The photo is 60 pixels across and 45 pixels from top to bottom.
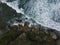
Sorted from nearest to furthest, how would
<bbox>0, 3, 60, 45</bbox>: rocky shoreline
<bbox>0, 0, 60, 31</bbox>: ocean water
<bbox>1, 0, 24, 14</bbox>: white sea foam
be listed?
1. <bbox>0, 3, 60, 45</bbox>: rocky shoreline
2. <bbox>0, 0, 60, 31</bbox>: ocean water
3. <bbox>1, 0, 24, 14</bbox>: white sea foam

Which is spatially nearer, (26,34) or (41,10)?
(26,34)

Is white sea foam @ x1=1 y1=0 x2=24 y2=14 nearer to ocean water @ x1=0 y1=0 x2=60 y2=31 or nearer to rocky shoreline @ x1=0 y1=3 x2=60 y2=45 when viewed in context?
ocean water @ x1=0 y1=0 x2=60 y2=31

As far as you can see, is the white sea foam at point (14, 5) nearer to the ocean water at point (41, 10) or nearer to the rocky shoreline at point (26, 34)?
the ocean water at point (41, 10)

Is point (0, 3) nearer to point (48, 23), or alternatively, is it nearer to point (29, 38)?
point (48, 23)

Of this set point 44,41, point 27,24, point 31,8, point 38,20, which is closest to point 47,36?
point 44,41

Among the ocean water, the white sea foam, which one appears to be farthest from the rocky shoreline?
the white sea foam

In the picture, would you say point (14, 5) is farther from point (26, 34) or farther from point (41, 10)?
point (26, 34)

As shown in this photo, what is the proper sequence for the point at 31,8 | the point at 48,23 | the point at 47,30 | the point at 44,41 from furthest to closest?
1. the point at 31,8
2. the point at 48,23
3. the point at 47,30
4. the point at 44,41

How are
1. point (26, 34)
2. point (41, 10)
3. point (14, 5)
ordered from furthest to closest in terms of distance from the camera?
1. point (14, 5)
2. point (41, 10)
3. point (26, 34)

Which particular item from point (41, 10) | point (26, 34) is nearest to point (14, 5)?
point (41, 10)
